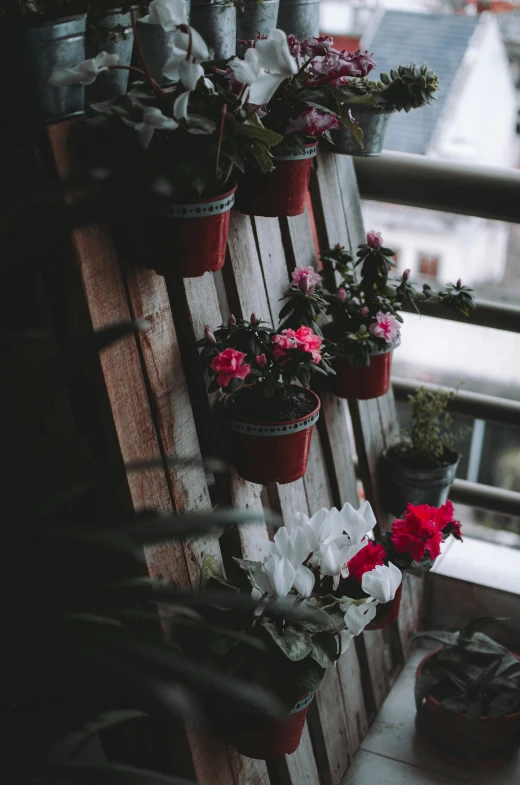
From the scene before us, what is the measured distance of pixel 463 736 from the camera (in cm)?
221

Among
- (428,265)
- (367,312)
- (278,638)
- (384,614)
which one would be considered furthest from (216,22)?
(428,265)

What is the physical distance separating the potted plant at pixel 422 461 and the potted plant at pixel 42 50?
1440 mm

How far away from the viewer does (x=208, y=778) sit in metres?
1.68

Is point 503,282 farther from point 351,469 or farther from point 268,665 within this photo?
point 268,665

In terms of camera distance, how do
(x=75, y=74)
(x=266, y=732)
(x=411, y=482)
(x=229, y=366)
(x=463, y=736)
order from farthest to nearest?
(x=411, y=482), (x=463, y=736), (x=266, y=732), (x=229, y=366), (x=75, y=74)

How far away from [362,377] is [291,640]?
759 millimetres

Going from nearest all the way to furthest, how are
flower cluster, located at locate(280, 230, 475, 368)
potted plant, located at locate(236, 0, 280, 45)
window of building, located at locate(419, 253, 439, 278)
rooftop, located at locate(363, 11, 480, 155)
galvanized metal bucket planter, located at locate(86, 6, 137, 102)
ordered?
galvanized metal bucket planter, located at locate(86, 6, 137, 102) → potted plant, located at locate(236, 0, 280, 45) → flower cluster, located at locate(280, 230, 475, 368) → rooftop, located at locate(363, 11, 480, 155) → window of building, located at locate(419, 253, 439, 278)

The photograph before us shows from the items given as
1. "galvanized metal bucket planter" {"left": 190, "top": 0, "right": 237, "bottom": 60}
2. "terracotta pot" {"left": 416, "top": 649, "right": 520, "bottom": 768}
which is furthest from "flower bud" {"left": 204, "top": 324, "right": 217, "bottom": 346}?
"terracotta pot" {"left": 416, "top": 649, "right": 520, "bottom": 768}

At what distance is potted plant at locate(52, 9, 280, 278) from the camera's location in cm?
127

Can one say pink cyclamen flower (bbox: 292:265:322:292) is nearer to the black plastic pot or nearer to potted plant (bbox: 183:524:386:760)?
potted plant (bbox: 183:524:386:760)

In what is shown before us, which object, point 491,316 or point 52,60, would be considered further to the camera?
point 491,316

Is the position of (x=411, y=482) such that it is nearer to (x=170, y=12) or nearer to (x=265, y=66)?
(x=265, y=66)

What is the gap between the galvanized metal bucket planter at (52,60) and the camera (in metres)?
1.22

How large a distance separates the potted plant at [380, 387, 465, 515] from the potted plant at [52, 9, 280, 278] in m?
1.15
